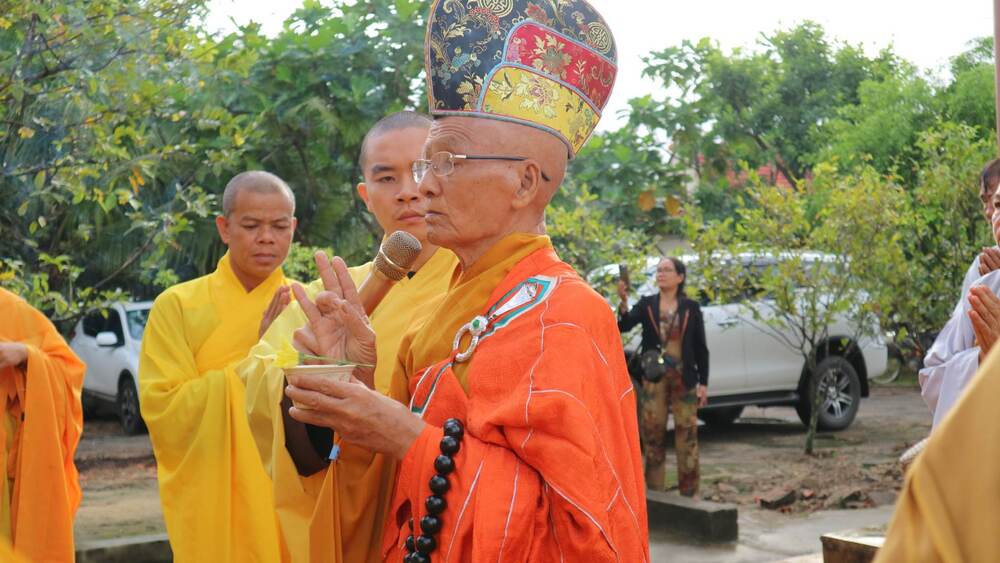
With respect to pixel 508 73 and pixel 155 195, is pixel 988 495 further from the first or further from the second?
pixel 155 195

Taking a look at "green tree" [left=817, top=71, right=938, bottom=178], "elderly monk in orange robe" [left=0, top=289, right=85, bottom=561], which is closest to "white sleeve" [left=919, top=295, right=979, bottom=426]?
"elderly monk in orange robe" [left=0, top=289, right=85, bottom=561]

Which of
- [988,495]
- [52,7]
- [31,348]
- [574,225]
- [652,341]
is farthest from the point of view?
[574,225]

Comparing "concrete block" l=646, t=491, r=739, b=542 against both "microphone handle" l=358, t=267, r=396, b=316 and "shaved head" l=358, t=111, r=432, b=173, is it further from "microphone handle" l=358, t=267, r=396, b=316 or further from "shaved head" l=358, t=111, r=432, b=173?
"microphone handle" l=358, t=267, r=396, b=316

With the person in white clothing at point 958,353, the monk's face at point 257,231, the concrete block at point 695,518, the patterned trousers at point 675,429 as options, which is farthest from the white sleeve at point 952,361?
the patterned trousers at point 675,429

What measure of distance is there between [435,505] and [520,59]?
2.98 ft

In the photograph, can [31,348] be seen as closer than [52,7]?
Yes

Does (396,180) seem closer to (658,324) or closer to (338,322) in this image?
(338,322)

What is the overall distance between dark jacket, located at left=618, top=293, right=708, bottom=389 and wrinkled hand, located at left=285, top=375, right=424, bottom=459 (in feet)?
21.8

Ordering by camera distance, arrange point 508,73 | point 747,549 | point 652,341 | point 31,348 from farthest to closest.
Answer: point 652,341 → point 747,549 → point 31,348 → point 508,73

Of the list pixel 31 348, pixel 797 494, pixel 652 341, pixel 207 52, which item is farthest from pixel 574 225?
pixel 31 348

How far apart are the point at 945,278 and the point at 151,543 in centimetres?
692

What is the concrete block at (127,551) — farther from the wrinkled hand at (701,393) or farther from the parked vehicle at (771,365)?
the parked vehicle at (771,365)

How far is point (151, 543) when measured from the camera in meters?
6.72

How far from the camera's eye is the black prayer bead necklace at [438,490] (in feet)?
6.98
